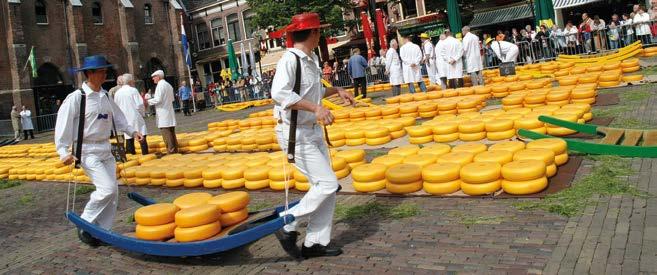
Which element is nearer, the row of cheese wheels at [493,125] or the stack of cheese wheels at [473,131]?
the row of cheese wheels at [493,125]

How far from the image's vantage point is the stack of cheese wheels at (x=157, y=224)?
475 cm

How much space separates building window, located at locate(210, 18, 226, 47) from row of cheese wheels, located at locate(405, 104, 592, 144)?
46309 millimetres

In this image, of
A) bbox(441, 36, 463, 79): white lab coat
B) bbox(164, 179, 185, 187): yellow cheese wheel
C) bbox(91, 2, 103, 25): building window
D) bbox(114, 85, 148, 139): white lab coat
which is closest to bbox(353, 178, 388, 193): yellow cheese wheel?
bbox(164, 179, 185, 187): yellow cheese wheel

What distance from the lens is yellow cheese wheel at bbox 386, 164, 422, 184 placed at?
20.0ft

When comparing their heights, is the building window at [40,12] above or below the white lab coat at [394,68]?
above

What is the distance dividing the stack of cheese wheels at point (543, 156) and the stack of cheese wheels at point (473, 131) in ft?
7.93

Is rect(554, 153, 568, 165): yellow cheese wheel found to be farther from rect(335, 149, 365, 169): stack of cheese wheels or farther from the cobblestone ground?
rect(335, 149, 365, 169): stack of cheese wheels

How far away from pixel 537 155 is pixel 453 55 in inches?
381

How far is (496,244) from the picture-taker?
4.24 metres

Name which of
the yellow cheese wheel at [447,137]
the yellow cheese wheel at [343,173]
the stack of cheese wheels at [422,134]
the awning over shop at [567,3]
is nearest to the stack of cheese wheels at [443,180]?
the yellow cheese wheel at [343,173]

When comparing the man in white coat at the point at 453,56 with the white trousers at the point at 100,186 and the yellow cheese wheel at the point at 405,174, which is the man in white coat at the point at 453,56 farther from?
the white trousers at the point at 100,186

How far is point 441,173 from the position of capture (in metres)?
5.85

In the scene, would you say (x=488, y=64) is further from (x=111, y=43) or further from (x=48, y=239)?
(x=111, y=43)

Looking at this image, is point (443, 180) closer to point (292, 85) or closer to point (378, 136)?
point (292, 85)
